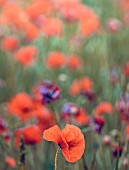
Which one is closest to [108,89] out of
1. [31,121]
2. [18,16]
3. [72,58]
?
[72,58]

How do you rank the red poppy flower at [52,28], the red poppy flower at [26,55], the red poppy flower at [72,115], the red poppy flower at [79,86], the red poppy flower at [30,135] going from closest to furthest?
the red poppy flower at [30,135] < the red poppy flower at [72,115] < the red poppy flower at [79,86] < the red poppy flower at [26,55] < the red poppy flower at [52,28]

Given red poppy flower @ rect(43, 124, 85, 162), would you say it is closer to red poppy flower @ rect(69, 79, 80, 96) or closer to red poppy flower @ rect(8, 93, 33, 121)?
red poppy flower @ rect(8, 93, 33, 121)

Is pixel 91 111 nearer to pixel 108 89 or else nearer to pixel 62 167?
pixel 108 89

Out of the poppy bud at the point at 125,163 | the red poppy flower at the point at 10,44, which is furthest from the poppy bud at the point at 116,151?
the red poppy flower at the point at 10,44

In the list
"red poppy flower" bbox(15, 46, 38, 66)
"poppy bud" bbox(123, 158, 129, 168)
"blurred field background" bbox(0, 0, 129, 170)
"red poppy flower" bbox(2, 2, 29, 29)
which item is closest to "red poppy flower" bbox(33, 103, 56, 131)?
"blurred field background" bbox(0, 0, 129, 170)

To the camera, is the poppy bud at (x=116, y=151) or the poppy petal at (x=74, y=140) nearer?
the poppy petal at (x=74, y=140)

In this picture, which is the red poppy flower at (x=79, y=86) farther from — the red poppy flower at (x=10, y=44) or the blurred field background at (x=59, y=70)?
the red poppy flower at (x=10, y=44)
